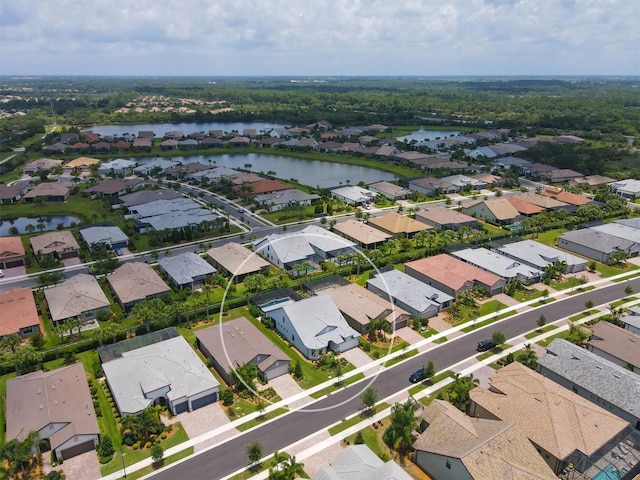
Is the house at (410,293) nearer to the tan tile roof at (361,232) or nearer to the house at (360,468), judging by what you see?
the tan tile roof at (361,232)

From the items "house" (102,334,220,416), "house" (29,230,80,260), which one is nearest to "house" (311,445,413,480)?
"house" (102,334,220,416)

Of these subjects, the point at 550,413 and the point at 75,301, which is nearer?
the point at 550,413

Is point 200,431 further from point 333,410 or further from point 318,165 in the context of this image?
point 318,165

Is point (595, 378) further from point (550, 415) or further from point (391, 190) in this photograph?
point (391, 190)

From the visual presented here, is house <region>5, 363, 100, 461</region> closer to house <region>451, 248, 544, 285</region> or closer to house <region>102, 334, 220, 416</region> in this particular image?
house <region>102, 334, 220, 416</region>

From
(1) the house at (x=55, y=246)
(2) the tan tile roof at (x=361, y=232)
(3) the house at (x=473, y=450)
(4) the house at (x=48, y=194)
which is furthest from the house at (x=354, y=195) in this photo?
(3) the house at (x=473, y=450)

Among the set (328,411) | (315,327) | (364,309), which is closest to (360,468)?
(328,411)
